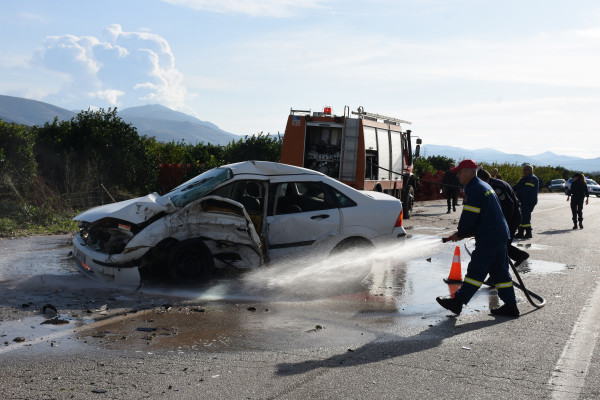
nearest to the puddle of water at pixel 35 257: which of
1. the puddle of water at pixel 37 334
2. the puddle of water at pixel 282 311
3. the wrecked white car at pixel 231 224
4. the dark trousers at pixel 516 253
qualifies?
the puddle of water at pixel 282 311

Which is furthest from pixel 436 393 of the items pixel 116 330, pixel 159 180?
pixel 159 180

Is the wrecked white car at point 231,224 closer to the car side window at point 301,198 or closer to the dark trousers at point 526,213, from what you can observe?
the car side window at point 301,198

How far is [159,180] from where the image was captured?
2270 centimetres

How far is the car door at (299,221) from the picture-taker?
331 inches

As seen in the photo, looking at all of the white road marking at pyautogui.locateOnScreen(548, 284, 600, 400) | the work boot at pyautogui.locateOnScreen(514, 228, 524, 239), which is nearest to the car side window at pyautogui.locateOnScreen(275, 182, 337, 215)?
the white road marking at pyautogui.locateOnScreen(548, 284, 600, 400)

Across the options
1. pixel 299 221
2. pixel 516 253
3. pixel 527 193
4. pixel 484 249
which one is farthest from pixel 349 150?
pixel 484 249

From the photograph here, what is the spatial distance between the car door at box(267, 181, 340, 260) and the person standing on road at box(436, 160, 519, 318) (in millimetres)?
2120

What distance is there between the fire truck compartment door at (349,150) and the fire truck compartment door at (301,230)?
7.12 m

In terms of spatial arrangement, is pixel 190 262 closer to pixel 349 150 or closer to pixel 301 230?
pixel 301 230

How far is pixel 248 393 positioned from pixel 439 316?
3.17 metres

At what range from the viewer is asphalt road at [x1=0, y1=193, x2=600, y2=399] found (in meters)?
4.44

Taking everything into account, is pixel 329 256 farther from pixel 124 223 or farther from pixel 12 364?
pixel 12 364

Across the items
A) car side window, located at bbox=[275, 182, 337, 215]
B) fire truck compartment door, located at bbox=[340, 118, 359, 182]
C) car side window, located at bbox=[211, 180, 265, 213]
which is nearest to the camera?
car side window, located at bbox=[211, 180, 265, 213]

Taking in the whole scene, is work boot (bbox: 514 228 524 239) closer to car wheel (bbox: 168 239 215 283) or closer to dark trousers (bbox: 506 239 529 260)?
dark trousers (bbox: 506 239 529 260)
